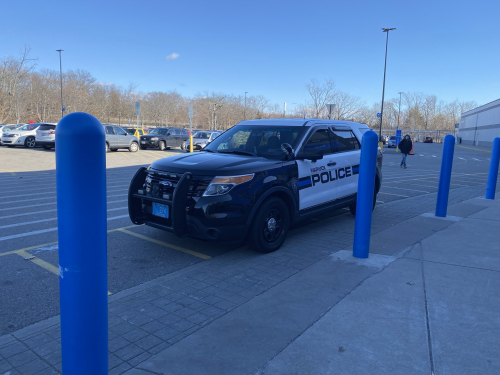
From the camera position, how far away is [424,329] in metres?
3.30

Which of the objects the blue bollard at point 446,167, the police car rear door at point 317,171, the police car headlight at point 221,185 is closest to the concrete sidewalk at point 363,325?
the police car rear door at point 317,171

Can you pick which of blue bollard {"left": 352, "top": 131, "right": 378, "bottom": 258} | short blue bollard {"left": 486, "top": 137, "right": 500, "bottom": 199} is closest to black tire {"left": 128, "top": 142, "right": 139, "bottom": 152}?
short blue bollard {"left": 486, "top": 137, "right": 500, "bottom": 199}

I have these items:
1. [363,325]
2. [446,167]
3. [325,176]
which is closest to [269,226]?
[325,176]

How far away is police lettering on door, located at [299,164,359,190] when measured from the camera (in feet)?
19.2

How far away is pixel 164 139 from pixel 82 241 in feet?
90.0

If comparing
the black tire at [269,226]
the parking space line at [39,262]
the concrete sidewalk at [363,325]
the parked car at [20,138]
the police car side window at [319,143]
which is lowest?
the parking space line at [39,262]

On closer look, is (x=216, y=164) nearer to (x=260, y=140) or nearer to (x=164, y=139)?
(x=260, y=140)

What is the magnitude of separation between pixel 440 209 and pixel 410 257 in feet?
9.83

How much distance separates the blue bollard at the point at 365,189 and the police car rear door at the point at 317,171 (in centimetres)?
101

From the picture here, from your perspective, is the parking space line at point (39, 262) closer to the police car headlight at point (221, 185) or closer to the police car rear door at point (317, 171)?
the police car headlight at point (221, 185)

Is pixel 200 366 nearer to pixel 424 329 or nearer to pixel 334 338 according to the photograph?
pixel 334 338

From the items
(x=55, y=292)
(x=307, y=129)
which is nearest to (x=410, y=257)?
(x=307, y=129)

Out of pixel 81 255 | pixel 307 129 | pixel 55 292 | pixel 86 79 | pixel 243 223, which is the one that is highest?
pixel 86 79

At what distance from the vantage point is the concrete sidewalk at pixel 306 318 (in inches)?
111
